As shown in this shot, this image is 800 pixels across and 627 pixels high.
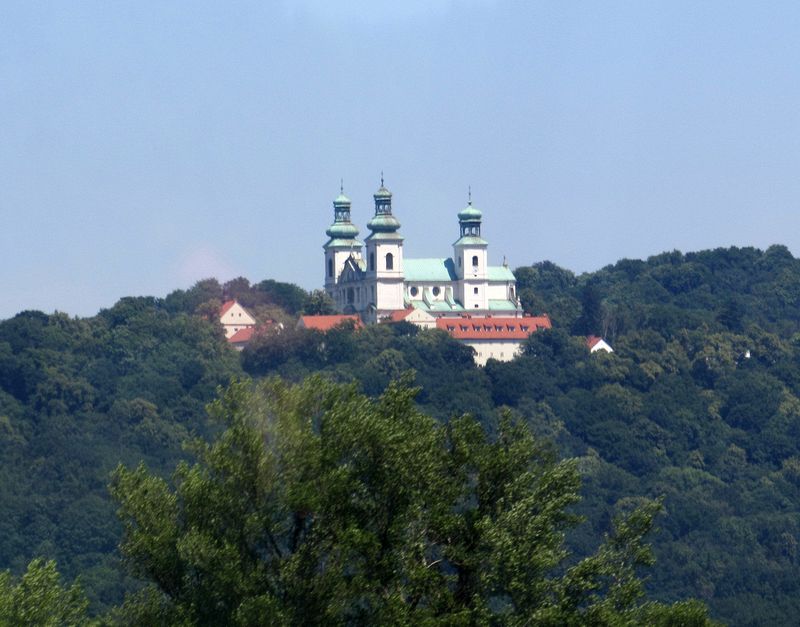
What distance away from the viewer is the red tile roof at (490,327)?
124 metres

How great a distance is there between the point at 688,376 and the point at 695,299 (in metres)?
33.2

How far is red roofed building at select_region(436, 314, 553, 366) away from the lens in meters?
124

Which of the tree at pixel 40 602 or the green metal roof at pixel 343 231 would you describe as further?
the green metal roof at pixel 343 231

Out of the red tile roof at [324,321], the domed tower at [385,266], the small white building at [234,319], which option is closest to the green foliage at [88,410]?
the small white building at [234,319]

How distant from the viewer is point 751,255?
6786 inches

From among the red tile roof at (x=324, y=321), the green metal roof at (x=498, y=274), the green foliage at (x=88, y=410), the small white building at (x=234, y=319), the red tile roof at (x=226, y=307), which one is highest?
the green metal roof at (x=498, y=274)

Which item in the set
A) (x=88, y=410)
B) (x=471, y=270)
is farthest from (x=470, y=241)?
(x=88, y=410)

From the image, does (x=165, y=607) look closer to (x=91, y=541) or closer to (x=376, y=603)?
(x=376, y=603)

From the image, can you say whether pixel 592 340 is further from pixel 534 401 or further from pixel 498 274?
pixel 534 401

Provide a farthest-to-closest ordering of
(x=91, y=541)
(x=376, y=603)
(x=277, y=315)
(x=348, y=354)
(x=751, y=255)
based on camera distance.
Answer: (x=751, y=255) → (x=277, y=315) → (x=348, y=354) → (x=91, y=541) → (x=376, y=603)

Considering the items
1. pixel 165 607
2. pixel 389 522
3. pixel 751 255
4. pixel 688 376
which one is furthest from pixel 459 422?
pixel 751 255

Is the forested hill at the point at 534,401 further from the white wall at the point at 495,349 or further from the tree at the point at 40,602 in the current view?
the tree at the point at 40,602

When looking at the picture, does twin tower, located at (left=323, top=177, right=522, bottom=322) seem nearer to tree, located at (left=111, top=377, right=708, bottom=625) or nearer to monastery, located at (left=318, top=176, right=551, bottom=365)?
monastery, located at (left=318, top=176, right=551, bottom=365)

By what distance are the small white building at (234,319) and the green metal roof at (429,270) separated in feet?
28.2
